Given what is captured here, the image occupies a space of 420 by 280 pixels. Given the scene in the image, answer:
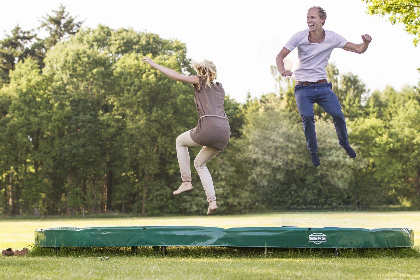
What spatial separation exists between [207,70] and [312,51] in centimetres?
152

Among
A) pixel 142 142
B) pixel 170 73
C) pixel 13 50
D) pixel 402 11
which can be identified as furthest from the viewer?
pixel 13 50

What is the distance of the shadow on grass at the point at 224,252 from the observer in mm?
9266

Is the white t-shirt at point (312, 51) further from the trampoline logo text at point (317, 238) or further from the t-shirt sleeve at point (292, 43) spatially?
the trampoline logo text at point (317, 238)

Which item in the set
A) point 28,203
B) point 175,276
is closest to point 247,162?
point 28,203

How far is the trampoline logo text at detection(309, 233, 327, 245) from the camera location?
9102 mm

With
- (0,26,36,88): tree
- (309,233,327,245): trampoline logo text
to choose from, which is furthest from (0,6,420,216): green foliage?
(309,233,327,245): trampoline logo text

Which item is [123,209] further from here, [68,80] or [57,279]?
[57,279]

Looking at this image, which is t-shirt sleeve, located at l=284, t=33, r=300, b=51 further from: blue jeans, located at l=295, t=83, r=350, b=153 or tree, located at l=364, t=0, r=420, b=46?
tree, located at l=364, t=0, r=420, b=46

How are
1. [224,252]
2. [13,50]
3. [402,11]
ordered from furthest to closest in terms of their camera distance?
[13,50] → [402,11] → [224,252]

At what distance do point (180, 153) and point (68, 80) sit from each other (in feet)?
107

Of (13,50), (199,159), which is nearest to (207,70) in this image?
(199,159)

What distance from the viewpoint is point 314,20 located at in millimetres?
7531

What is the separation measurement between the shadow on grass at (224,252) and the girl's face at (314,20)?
3702mm

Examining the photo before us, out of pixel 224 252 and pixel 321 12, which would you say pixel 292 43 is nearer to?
pixel 321 12
